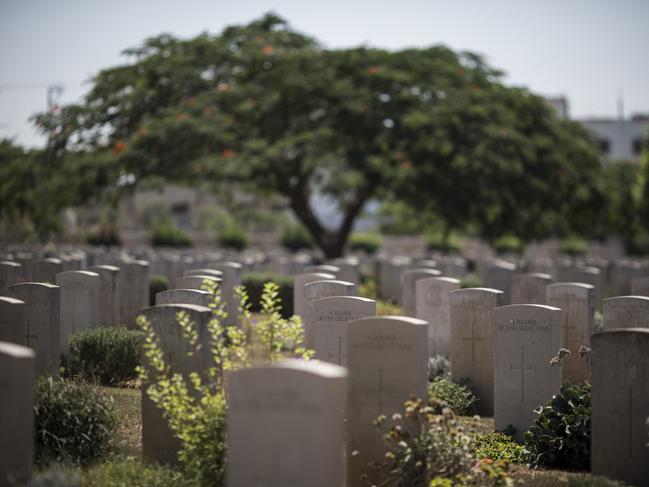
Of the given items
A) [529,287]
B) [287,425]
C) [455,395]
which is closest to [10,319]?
[287,425]

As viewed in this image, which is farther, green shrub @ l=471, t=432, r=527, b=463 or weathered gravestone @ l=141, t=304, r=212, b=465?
green shrub @ l=471, t=432, r=527, b=463

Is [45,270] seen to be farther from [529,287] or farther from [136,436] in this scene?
[529,287]

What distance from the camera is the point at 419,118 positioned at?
24453mm

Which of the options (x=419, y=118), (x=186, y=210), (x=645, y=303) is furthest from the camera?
(x=186, y=210)

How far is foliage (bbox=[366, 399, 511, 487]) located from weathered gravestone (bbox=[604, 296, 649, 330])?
491 centimetres

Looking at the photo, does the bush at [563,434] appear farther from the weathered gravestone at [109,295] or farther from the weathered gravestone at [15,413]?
the weathered gravestone at [109,295]

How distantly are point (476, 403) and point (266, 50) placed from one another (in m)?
16.9

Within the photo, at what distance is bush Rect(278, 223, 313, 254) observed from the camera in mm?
53478

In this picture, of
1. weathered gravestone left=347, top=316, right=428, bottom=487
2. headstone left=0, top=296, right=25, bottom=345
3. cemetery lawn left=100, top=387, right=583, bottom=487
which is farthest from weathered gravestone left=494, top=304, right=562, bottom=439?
headstone left=0, top=296, right=25, bottom=345

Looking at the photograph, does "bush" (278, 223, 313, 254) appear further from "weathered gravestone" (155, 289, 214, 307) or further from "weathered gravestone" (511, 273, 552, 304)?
"weathered gravestone" (155, 289, 214, 307)

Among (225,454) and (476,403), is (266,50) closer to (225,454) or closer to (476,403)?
(476,403)

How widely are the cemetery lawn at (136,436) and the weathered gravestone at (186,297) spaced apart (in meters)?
1.16

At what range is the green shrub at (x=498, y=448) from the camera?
30.1ft

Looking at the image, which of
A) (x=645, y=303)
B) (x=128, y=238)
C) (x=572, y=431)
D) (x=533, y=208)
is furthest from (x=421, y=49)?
(x=128, y=238)
